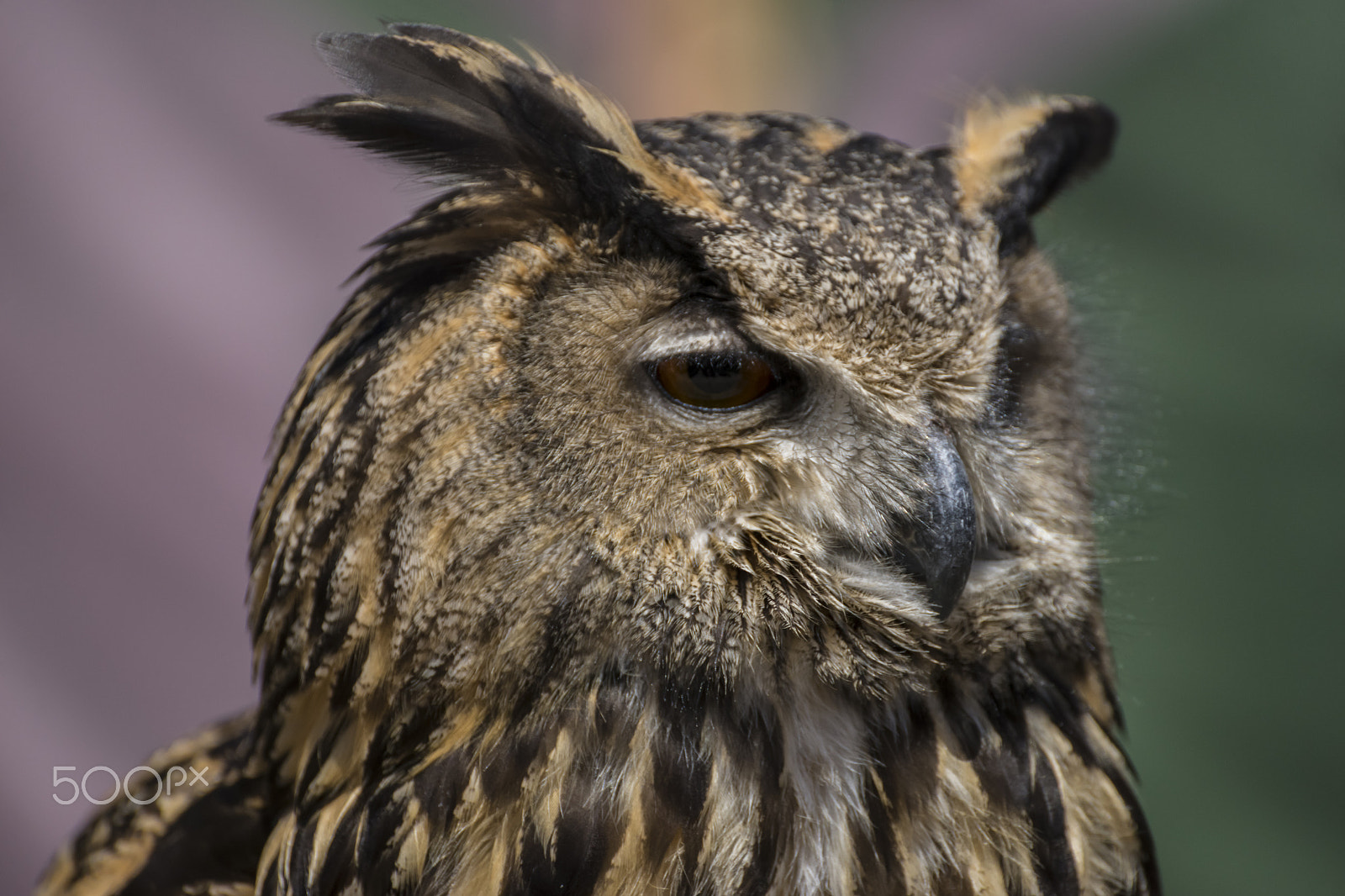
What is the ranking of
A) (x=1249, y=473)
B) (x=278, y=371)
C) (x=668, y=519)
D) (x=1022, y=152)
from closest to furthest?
(x=668, y=519) < (x=1022, y=152) < (x=1249, y=473) < (x=278, y=371)

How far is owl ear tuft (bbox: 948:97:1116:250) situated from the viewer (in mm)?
760

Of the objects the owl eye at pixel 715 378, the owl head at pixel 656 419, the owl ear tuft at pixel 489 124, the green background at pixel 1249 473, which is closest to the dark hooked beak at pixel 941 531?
the owl head at pixel 656 419

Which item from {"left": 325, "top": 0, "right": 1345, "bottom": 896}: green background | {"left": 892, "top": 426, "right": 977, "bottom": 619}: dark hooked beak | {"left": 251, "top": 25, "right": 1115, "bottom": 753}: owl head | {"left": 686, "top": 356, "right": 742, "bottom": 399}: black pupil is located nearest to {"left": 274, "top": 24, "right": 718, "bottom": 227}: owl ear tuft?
{"left": 251, "top": 25, "right": 1115, "bottom": 753}: owl head

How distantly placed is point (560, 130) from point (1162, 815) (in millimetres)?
1829

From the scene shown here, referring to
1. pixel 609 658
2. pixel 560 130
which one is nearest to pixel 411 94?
pixel 560 130

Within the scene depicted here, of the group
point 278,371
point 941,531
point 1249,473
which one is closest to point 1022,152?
point 941,531

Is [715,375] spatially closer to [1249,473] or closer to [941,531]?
[941,531]

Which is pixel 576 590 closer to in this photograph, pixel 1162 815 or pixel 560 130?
pixel 560 130

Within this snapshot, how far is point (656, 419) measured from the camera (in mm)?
666

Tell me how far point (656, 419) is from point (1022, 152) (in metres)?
0.39

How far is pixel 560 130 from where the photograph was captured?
683 mm

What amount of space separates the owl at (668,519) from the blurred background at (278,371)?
1160 millimetres

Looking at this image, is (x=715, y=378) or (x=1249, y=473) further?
(x=1249, y=473)

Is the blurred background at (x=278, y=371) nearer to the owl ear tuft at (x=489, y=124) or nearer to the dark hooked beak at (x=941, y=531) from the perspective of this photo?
the dark hooked beak at (x=941, y=531)
